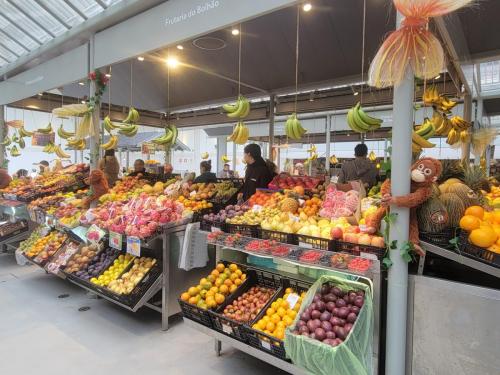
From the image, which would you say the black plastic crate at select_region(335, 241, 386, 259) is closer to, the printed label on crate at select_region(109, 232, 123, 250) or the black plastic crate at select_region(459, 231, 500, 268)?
the black plastic crate at select_region(459, 231, 500, 268)

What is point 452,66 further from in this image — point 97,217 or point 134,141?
point 134,141

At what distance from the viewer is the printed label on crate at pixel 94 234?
4.00 metres

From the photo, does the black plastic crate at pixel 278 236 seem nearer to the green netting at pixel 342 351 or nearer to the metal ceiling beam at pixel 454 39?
the green netting at pixel 342 351

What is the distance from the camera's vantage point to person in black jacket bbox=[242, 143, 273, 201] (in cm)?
451

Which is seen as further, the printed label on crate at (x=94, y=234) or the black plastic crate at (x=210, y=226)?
the printed label on crate at (x=94, y=234)

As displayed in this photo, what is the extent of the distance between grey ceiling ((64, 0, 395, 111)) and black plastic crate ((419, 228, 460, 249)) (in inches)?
71.3

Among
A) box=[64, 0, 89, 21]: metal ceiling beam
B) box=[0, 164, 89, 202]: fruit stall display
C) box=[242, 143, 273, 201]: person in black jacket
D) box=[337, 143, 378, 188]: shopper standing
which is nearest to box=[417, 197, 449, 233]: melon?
box=[337, 143, 378, 188]: shopper standing

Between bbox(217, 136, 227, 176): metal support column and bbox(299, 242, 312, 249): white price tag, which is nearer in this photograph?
bbox(299, 242, 312, 249): white price tag

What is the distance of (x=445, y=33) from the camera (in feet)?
13.1

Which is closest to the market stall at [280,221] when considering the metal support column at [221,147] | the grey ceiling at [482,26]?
the grey ceiling at [482,26]

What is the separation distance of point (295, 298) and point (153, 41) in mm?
3321

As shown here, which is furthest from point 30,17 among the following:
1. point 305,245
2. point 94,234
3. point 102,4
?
point 305,245

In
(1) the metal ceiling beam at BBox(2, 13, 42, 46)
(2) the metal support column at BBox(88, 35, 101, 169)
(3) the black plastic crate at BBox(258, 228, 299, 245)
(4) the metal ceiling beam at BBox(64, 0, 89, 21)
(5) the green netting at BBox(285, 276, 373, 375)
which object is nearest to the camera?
(5) the green netting at BBox(285, 276, 373, 375)

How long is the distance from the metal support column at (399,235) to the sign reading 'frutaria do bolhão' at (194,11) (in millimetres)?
1951
